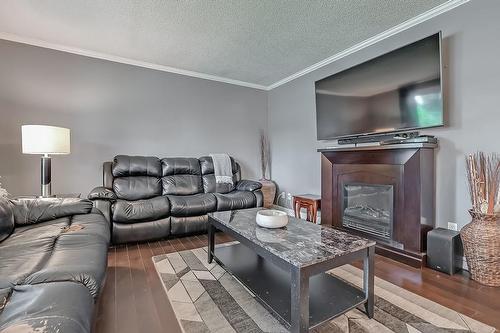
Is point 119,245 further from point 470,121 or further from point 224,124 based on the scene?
point 470,121

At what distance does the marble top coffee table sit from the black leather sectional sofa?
0.87 m

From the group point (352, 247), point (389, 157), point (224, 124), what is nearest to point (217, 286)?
point (352, 247)

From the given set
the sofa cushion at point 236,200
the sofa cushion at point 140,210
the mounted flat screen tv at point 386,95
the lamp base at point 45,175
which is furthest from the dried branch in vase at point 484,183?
the lamp base at point 45,175

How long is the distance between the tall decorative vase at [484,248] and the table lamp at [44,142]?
3.97 meters

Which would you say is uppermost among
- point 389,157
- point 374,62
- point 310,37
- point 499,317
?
point 310,37

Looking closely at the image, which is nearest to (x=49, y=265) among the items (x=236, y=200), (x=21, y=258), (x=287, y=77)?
(x=21, y=258)

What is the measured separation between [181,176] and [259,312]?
8.13 ft

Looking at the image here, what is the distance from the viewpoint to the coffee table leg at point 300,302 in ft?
3.93

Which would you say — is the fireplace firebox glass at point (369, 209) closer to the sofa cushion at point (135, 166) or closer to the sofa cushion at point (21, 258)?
the sofa cushion at point (135, 166)

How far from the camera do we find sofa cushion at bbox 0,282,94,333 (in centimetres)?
73

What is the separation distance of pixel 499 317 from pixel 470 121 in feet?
5.16

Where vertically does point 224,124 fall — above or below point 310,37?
below

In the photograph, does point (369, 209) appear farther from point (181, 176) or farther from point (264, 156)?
point (181, 176)

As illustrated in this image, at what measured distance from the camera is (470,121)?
7.28ft
